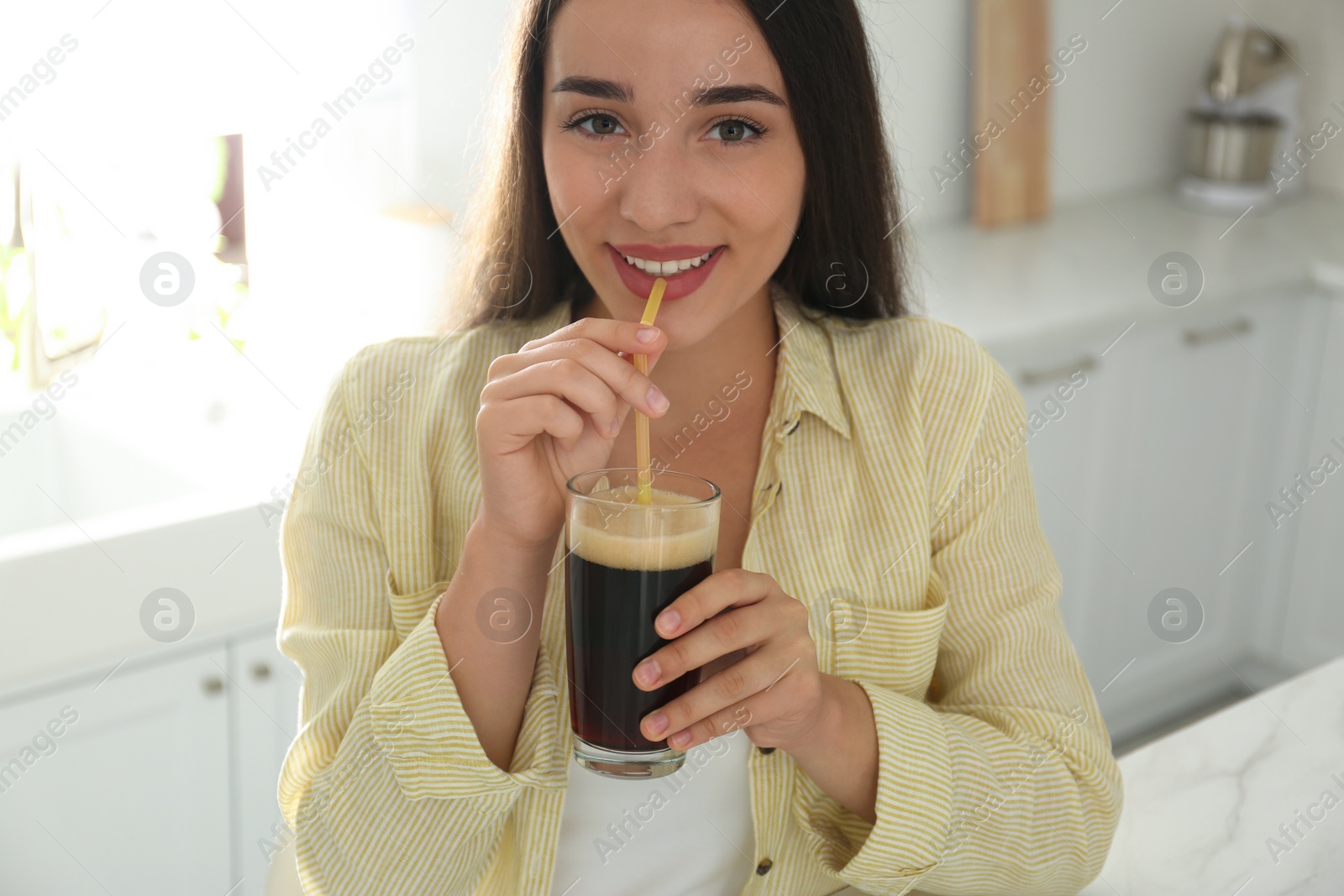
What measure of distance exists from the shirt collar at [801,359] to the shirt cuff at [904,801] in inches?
11.1

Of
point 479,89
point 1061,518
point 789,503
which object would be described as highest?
point 479,89

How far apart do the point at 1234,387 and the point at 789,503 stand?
1.98 metres

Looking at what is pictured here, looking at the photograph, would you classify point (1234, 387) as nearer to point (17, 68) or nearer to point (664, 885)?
point (664, 885)

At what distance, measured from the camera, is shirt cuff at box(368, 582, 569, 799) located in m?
1.03

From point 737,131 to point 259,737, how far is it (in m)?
1.14

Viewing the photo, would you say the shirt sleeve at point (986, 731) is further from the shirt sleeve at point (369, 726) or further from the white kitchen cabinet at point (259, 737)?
the white kitchen cabinet at point (259, 737)

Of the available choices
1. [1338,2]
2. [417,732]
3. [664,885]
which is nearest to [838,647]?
[664,885]

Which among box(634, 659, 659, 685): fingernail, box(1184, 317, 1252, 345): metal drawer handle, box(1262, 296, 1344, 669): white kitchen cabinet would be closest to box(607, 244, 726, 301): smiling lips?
box(634, 659, 659, 685): fingernail

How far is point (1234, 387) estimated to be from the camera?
2.82m

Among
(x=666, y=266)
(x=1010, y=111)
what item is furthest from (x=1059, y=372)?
(x=666, y=266)

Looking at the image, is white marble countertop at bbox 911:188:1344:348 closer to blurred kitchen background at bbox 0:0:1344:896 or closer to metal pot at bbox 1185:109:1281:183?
blurred kitchen background at bbox 0:0:1344:896

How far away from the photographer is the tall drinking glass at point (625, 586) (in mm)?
860

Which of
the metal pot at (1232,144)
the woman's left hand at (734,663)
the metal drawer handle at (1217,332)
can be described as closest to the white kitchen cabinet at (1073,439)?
the metal drawer handle at (1217,332)

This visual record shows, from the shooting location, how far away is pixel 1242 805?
3.42 feet
